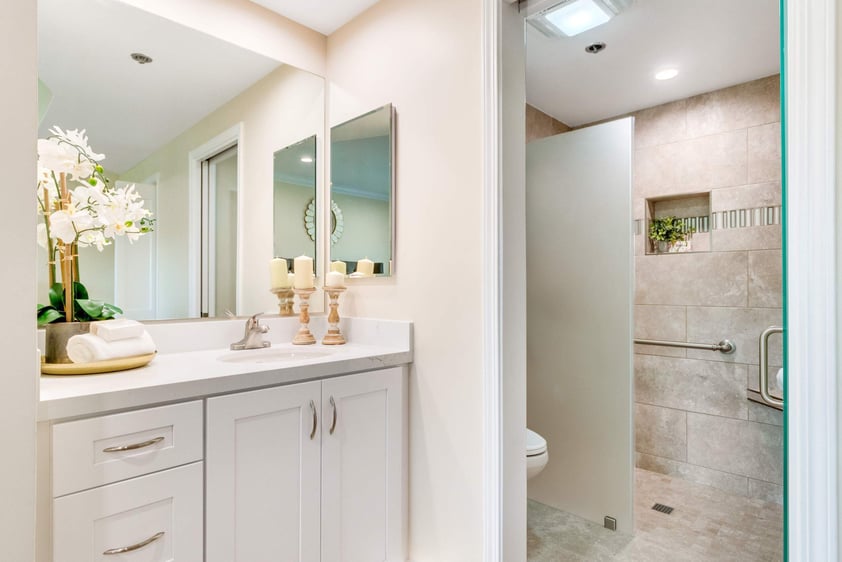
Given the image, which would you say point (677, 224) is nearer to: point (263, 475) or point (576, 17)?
point (576, 17)

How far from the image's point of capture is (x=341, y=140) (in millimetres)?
2111

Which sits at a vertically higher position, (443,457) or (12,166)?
(12,166)

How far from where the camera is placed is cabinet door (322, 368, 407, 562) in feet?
4.91

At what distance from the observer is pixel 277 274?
206 cm

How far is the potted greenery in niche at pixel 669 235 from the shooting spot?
2.83 metres

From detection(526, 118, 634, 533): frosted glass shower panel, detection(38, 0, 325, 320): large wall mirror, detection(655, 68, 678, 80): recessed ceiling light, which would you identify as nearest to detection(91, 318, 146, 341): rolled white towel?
detection(38, 0, 325, 320): large wall mirror

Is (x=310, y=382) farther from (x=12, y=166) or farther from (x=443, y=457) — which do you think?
(x=12, y=166)

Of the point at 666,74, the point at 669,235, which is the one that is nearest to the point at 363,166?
the point at 666,74

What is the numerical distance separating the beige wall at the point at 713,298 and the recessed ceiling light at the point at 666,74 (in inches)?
15.1

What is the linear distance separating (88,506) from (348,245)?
1322mm

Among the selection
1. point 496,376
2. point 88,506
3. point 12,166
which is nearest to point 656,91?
point 496,376

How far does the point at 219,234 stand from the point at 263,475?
106 cm

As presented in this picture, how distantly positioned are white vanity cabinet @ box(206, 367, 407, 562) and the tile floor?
2.83 feet

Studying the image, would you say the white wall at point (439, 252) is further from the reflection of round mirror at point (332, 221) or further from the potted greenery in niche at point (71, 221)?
the potted greenery in niche at point (71, 221)
